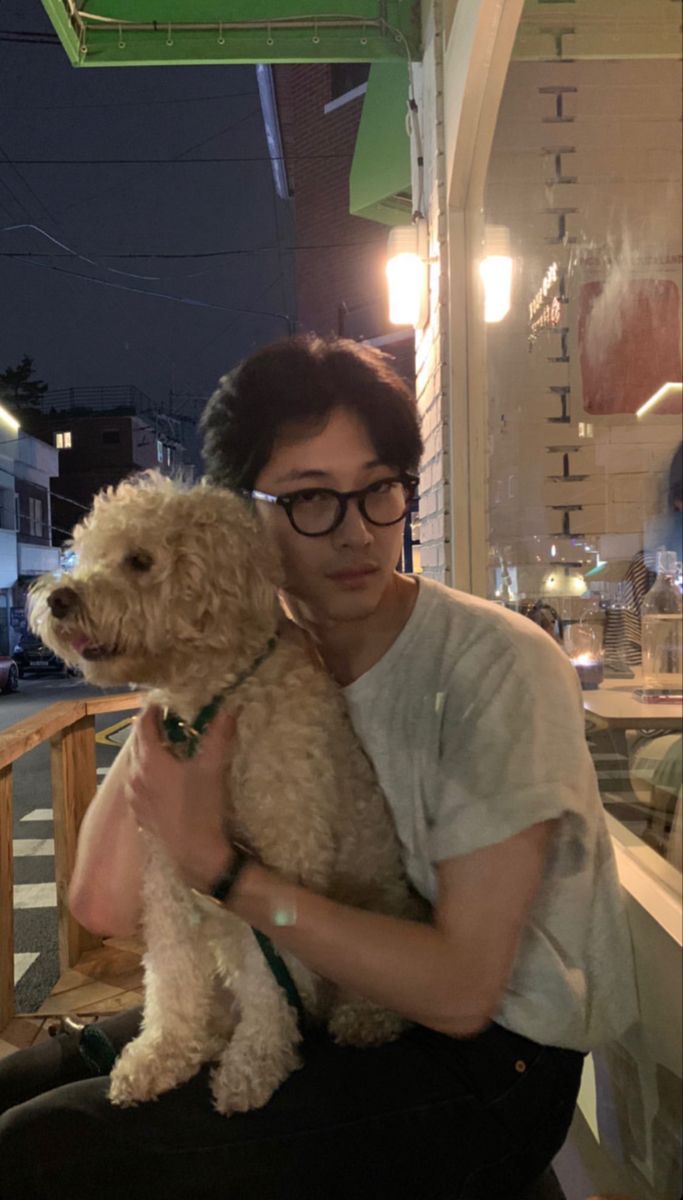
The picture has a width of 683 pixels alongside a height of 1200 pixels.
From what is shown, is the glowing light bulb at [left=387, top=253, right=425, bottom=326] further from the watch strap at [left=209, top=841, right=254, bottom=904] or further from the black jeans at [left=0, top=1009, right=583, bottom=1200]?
the black jeans at [left=0, top=1009, right=583, bottom=1200]

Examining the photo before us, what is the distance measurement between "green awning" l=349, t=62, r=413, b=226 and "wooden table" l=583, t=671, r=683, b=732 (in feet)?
11.0

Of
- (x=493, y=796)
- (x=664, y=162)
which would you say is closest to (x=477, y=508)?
(x=664, y=162)

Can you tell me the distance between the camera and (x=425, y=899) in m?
1.30

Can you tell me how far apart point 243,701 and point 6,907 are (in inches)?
78.5

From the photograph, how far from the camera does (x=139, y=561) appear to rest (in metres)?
1.38

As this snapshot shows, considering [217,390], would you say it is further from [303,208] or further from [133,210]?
[133,210]

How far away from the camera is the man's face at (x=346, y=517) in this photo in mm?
1287

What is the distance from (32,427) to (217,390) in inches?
1621

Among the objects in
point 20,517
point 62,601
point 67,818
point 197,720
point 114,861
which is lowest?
point 67,818

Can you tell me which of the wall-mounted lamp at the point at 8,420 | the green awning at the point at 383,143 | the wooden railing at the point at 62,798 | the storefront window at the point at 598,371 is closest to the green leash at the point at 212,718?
the storefront window at the point at 598,371

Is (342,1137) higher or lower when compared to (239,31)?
lower

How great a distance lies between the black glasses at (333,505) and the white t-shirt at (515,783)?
159 millimetres

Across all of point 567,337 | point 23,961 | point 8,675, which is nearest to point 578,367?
point 567,337

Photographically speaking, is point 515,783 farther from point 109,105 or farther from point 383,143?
point 109,105
